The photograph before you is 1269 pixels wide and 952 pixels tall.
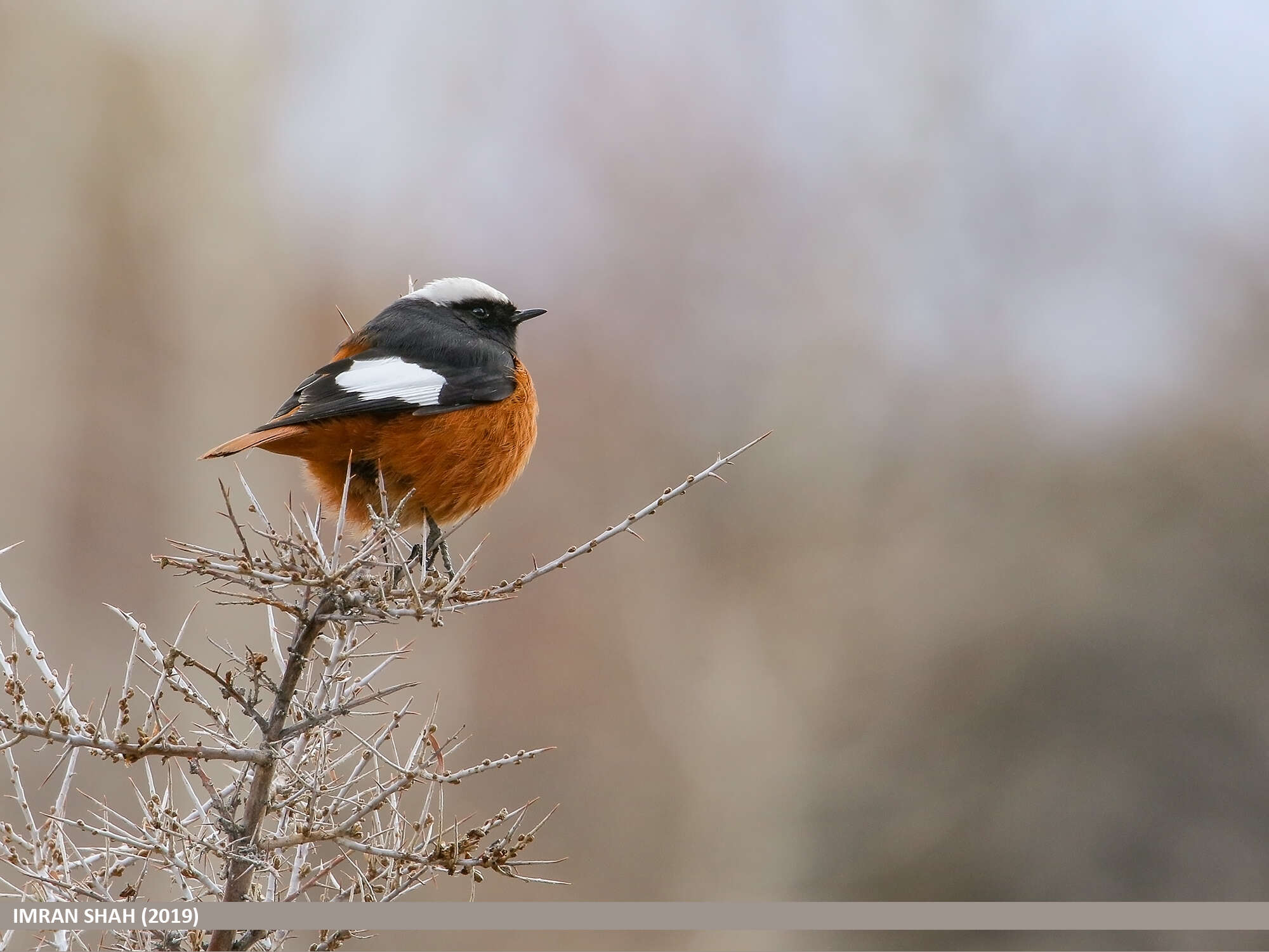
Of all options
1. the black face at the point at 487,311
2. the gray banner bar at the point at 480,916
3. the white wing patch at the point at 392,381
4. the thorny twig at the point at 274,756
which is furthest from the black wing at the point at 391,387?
the gray banner bar at the point at 480,916

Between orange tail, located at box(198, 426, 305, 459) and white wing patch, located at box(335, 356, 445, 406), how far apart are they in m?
0.26

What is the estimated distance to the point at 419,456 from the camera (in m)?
3.48

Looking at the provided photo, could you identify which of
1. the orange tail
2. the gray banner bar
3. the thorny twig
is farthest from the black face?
the gray banner bar

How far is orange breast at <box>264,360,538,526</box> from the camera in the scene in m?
3.35

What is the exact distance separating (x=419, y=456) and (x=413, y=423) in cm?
11

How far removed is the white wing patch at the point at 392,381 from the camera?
3379 mm

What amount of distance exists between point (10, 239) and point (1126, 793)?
10383 mm

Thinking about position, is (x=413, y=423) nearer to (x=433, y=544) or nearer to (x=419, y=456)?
(x=419, y=456)

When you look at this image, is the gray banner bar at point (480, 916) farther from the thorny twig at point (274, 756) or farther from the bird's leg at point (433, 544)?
the bird's leg at point (433, 544)

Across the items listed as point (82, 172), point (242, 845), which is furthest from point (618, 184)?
point (242, 845)

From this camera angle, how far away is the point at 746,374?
9.48 meters

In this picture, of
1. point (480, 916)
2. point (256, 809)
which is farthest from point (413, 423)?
point (480, 916)

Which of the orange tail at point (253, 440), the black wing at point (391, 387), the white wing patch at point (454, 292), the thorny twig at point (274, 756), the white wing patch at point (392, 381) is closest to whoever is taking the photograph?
the thorny twig at point (274, 756)

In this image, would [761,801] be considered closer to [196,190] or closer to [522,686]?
[522,686]
